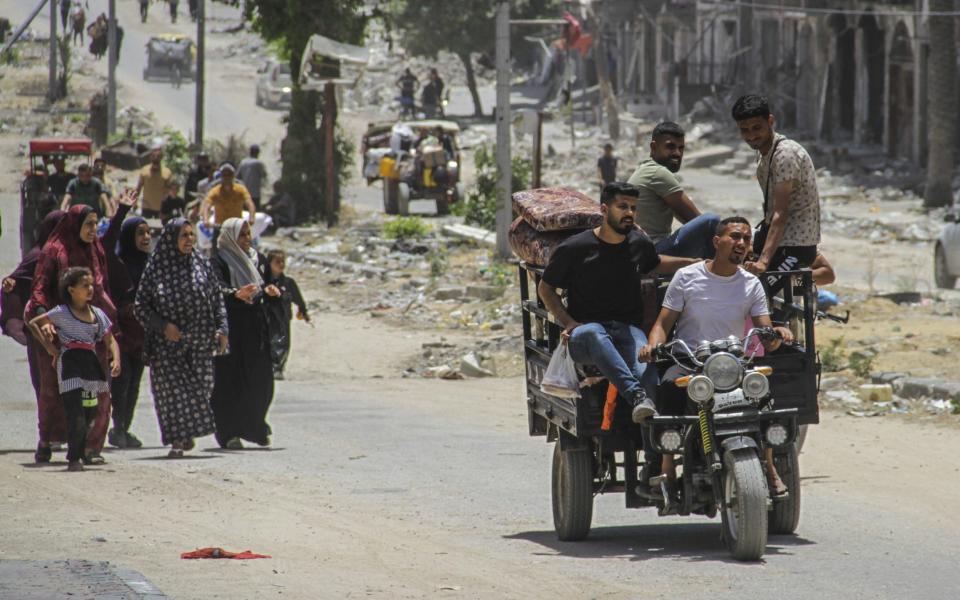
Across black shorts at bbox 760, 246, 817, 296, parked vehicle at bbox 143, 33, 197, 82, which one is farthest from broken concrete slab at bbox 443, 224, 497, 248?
parked vehicle at bbox 143, 33, 197, 82

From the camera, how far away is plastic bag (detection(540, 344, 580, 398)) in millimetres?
7453

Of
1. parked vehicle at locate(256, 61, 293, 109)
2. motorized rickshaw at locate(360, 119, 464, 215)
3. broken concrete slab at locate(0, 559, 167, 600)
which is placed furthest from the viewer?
parked vehicle at locate(256, 61, 293, 109)

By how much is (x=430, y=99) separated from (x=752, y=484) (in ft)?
159

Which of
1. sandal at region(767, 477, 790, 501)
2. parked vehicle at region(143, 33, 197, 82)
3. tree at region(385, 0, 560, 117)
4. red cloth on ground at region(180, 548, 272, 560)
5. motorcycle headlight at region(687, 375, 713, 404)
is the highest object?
tree at region(385, 0, 560, 117)

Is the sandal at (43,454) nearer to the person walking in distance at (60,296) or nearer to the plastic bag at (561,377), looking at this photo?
the person walking in distance at (60,296)

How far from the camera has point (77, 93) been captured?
52.5 meters

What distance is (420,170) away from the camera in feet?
105

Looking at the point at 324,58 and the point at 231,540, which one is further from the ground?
the point at 324,58

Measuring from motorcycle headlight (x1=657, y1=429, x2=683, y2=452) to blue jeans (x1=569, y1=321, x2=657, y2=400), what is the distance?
22 centimetres

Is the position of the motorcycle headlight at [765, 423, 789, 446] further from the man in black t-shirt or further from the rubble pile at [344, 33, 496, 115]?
the rubble pile at [344, 33, 496, 115]

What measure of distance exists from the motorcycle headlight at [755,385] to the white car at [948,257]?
48.2 ft

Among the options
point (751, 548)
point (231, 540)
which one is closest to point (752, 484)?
point (751, 548)

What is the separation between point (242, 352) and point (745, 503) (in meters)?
5.51

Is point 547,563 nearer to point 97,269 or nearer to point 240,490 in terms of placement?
point 240,490
